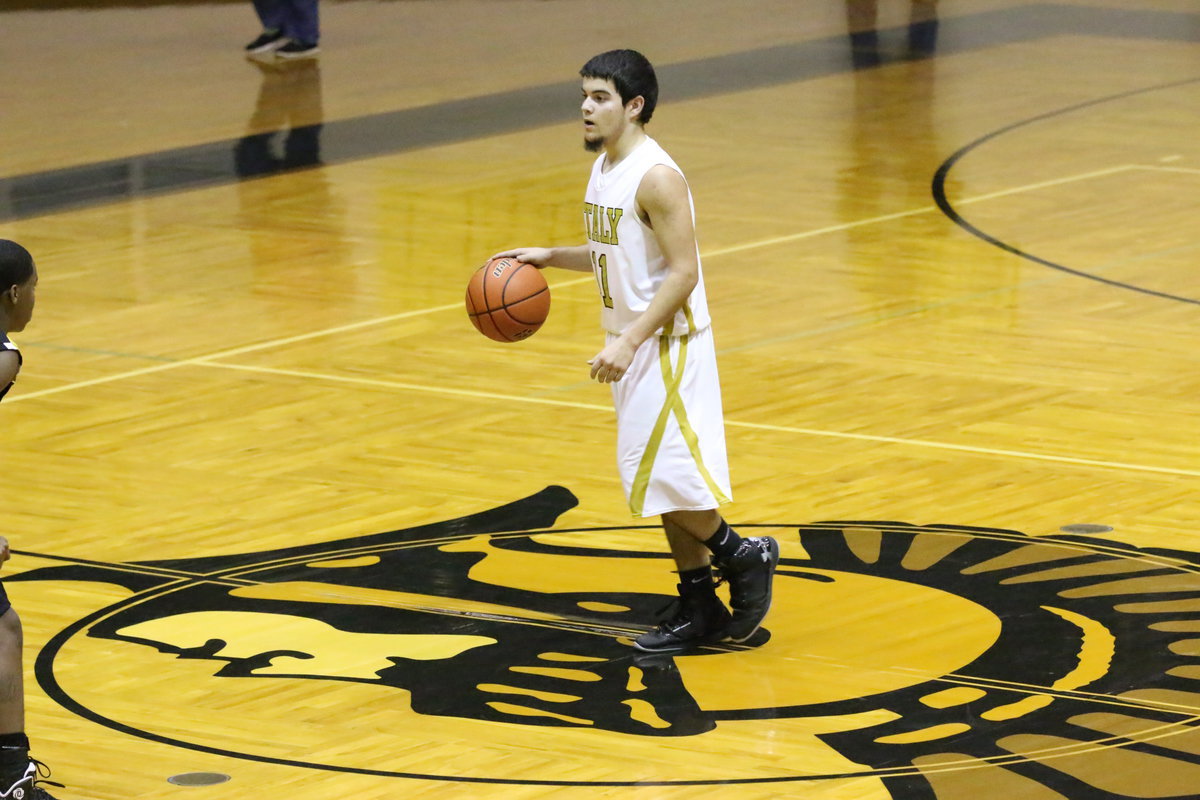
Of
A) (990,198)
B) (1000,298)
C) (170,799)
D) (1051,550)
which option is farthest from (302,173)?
(170,799)

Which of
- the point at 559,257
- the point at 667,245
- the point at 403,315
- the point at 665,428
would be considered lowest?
the point at 403,315

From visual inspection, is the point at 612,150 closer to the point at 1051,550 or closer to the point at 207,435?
the point at 1051,550

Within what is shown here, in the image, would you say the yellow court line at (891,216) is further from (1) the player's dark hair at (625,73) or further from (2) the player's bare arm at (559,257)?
(1) the player's dark hair at (625,73)

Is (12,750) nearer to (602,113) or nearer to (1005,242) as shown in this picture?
(602,113)

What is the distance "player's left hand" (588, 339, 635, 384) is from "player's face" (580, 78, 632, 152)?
0.52 metres

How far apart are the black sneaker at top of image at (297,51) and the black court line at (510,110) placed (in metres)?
2.98

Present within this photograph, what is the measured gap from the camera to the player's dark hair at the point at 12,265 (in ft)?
15.1

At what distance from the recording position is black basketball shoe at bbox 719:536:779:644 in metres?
5.80

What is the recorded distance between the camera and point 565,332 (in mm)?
9812

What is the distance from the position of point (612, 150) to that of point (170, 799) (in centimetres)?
192

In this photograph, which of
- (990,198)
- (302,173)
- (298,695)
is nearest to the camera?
(298,695)

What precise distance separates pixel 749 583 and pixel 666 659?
0.28 m

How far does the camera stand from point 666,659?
18.9 feet

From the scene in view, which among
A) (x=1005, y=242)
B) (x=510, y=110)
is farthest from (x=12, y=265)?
(x=510, y=110)
